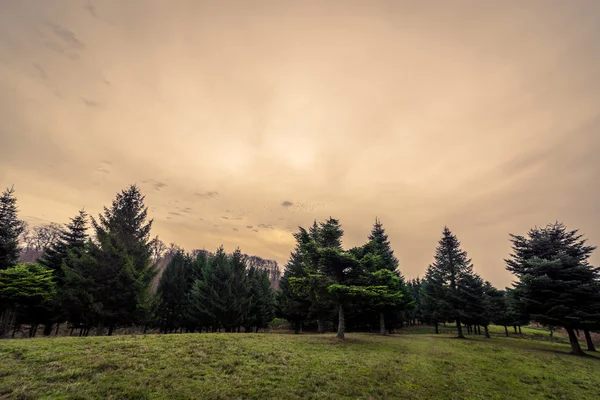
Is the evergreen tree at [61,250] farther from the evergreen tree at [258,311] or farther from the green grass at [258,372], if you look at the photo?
the evergreen tree at [258,311]

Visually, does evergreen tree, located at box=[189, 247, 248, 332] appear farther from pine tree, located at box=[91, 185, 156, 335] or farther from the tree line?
pine tree, located at box=[91, 185, 156, 335]

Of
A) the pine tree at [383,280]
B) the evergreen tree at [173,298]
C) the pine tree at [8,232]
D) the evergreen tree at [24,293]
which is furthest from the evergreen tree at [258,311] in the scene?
the pine tree at [8,232]

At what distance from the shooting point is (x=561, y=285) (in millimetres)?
26094

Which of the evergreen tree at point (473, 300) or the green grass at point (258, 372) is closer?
the green grass at point (258, 372)

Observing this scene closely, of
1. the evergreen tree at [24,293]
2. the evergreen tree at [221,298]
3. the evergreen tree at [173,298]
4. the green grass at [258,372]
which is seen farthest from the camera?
the evergreen tree at [173,298]

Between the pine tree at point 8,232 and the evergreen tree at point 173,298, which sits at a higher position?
the pine tree at point 8,232

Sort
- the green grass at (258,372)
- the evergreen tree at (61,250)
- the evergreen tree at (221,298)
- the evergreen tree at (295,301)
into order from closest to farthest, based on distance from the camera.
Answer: the green grass at (258,372)
the evergreen tree at (61,250)
the evergreen tree at (221,298)
the evergreen tree at (295,301)

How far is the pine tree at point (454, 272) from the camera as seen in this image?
36.0 meters

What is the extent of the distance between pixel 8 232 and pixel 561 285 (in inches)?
2504

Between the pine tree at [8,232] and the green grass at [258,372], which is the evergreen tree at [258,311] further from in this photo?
the pine tree at [8,232]

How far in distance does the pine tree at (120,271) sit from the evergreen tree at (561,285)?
43956 mm

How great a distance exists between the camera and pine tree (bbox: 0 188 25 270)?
26.6 meters

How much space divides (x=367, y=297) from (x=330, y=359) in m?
8.12

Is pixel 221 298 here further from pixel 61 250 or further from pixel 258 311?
pixel 61 250
